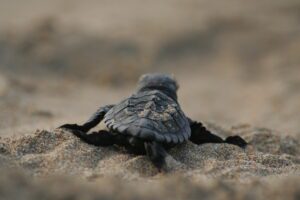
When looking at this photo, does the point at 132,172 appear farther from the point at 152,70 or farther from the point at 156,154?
the point at 152,70

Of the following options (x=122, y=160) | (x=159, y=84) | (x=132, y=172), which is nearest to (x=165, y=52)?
(x=159, y=84)

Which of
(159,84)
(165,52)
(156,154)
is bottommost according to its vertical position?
(156,154)

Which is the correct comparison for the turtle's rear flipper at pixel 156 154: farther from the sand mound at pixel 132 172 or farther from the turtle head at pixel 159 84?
the turtle head at pixel 159 84

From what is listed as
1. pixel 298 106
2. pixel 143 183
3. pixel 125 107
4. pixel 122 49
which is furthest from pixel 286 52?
pixel 143 183

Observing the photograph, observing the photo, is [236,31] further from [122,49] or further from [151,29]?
[122,49]

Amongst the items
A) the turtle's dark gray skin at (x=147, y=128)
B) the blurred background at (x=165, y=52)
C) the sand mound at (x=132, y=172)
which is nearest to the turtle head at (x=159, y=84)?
the turtle's dark gray skin at (x=147, y=128)

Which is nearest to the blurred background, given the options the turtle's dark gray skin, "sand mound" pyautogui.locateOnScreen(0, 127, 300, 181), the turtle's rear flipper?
the turtle's dark gray skin

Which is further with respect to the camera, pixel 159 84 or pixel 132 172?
pixel 159 84
